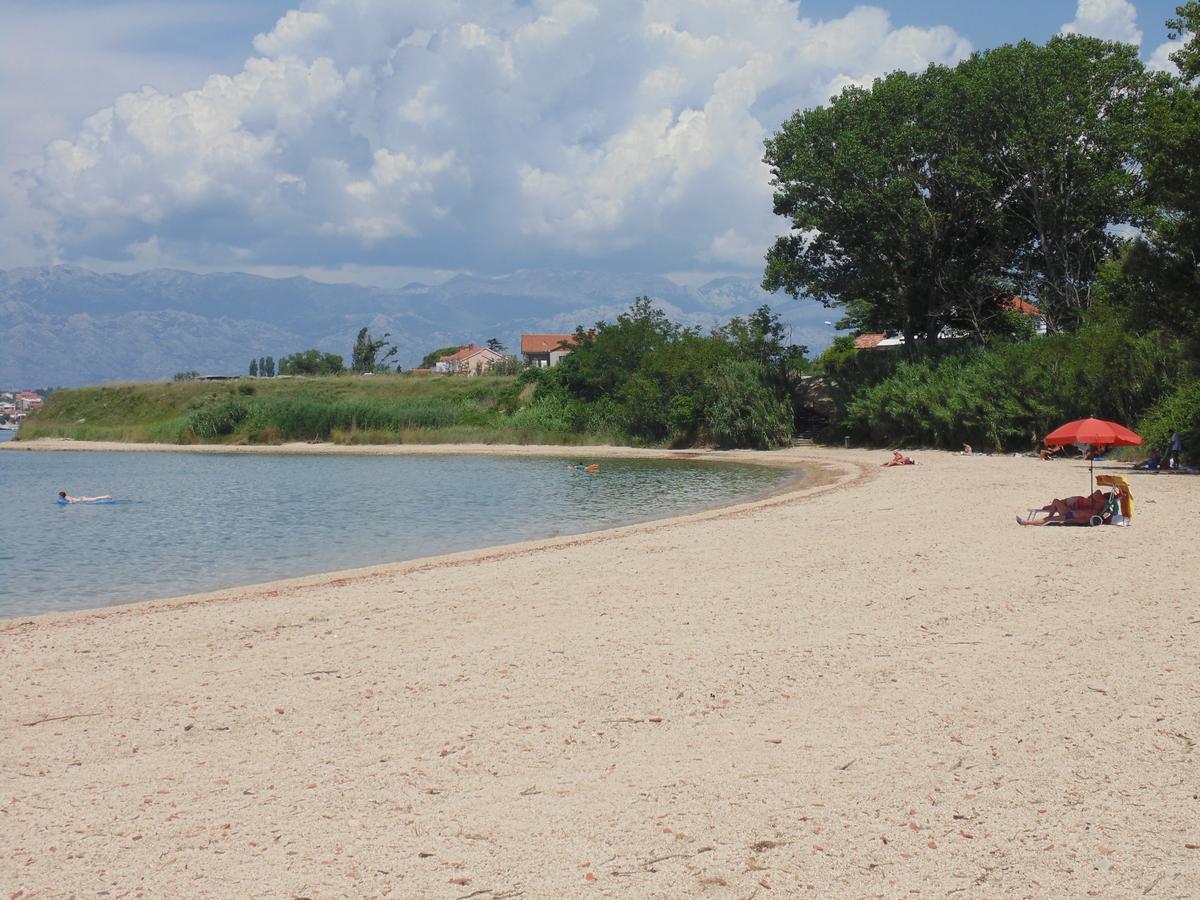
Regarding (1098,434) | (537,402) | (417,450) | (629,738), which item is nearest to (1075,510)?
(1098,434)

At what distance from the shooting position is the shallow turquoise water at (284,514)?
719 inches

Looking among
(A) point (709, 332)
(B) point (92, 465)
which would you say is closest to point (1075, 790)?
(A) point (709, 332)

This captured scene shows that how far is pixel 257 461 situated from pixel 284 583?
128 ft

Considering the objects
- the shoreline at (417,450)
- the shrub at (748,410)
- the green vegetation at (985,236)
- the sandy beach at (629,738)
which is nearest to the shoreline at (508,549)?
the shoreline at (417,450)

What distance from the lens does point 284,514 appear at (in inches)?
1102

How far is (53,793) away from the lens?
6.60m

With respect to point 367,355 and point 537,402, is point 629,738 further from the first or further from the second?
point 367,355

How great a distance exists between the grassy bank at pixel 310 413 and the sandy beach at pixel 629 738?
4490 centimetres

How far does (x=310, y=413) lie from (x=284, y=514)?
3884 cm

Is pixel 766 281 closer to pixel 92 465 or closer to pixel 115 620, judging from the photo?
pixel 92 465

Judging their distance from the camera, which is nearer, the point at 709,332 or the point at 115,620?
the point at 115,620

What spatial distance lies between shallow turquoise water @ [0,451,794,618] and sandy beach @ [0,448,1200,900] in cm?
501

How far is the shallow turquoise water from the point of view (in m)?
18.2

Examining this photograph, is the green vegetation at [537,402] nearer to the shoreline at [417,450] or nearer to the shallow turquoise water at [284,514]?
the shoreline at [417,450]
